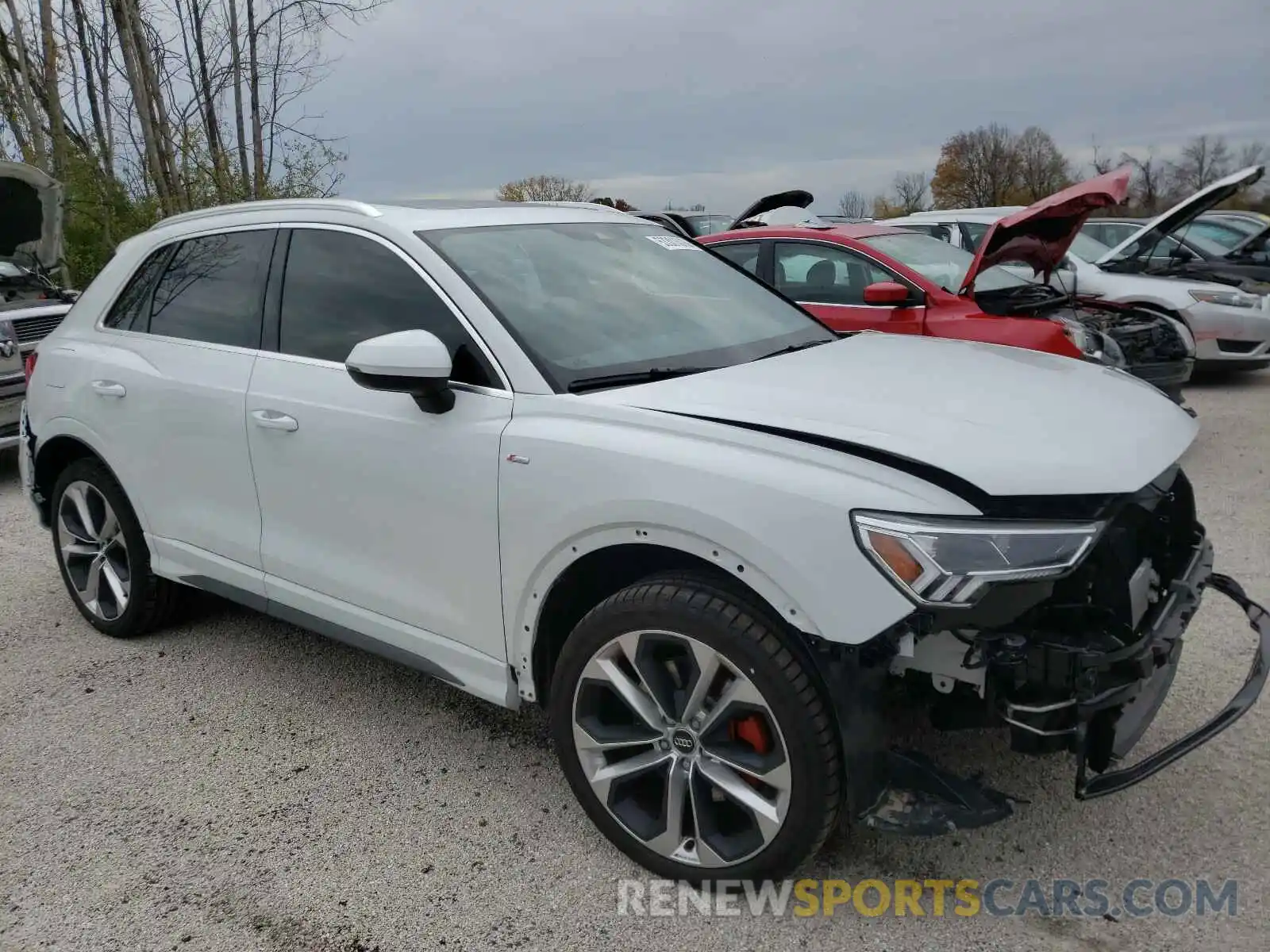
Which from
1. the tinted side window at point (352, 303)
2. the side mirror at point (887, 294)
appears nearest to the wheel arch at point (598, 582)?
the tinted side window at point (352, 303)

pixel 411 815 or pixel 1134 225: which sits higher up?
pixel 1134 225

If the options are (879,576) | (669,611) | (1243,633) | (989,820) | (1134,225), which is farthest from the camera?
(1134,225)

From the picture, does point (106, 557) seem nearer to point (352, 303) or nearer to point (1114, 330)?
point (352, 303)

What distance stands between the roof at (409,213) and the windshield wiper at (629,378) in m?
0.85

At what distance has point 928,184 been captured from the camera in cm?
5800

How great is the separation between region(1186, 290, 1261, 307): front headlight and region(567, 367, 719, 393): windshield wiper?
26.1 feet

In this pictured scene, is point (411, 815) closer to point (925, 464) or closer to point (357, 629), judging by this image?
point (357, 629)

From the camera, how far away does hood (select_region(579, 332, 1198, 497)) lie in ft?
7.20

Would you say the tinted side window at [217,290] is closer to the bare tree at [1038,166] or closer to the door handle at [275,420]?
the door handle at [275,420]

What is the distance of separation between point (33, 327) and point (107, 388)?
4469 millimetres

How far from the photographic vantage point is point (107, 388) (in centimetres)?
390

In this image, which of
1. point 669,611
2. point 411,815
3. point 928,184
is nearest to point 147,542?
point 411,815

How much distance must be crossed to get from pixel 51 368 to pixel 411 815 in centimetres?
270

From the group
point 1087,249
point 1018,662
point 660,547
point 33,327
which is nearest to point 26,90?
point 33,327
